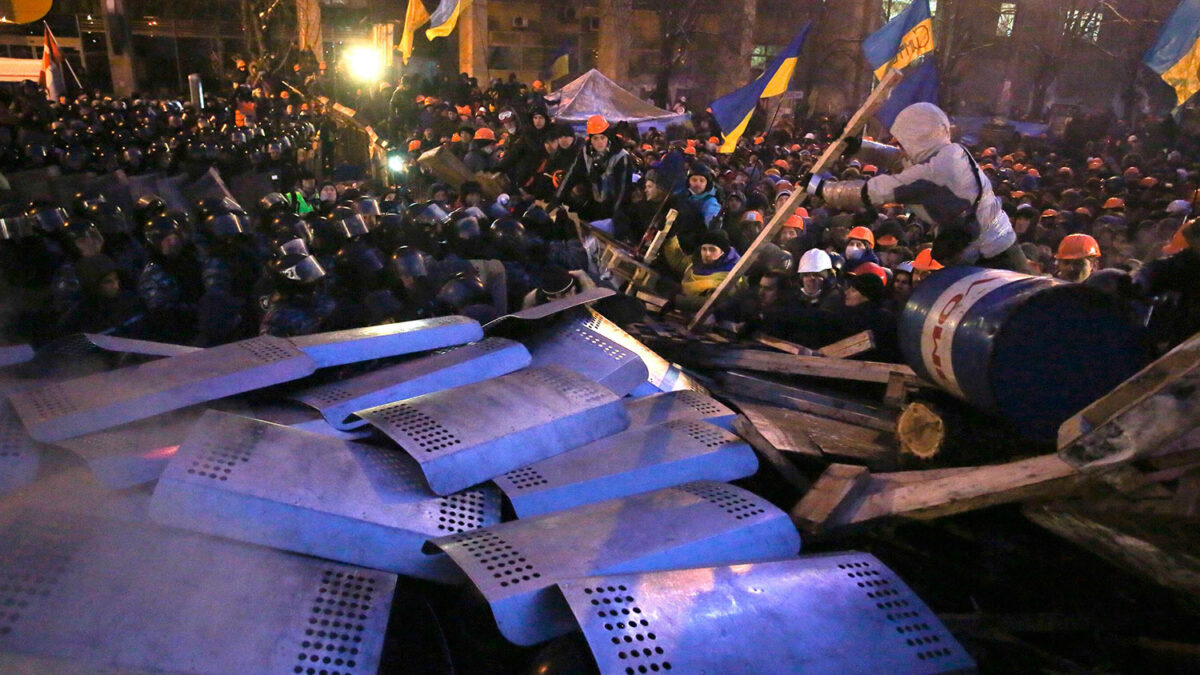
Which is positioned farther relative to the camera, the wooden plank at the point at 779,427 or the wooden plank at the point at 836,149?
the wooden plank at the point at 836,149

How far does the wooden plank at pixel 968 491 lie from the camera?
3020 mm

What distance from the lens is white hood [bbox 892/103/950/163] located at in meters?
4.99

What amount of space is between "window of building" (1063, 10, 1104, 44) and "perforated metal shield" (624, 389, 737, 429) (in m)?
34.6

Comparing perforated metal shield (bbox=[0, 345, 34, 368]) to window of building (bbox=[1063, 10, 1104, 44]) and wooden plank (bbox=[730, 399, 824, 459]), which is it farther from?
window of building (bbox=[1063, 10, 1104, 44])

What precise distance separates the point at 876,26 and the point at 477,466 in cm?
3201

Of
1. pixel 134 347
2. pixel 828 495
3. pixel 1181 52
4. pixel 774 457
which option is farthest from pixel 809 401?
pixel 1181 52

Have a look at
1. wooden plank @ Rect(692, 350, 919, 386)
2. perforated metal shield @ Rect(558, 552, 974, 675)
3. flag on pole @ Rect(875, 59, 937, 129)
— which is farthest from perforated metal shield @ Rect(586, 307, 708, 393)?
flag on pole @ Rect(875, 59, 937, 129)

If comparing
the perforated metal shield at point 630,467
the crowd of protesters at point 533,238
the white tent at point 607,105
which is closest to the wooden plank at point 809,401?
the crowd of protesters at point 533,238

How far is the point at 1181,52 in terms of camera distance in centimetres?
930

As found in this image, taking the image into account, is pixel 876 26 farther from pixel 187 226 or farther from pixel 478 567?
pixel 478 567

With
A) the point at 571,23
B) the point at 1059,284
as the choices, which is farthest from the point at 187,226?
the point at 571,23

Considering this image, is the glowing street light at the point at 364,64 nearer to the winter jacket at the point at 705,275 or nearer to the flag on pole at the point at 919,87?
the flag on pole at the point at 919,87

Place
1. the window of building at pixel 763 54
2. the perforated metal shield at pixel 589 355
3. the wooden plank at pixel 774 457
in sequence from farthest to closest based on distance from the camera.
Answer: the window of building at pixel 763 54
the perforated metal shield at pixel 589 355
the wooden plank at pixel 774 457

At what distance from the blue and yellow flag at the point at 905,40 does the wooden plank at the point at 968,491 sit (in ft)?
19.3
